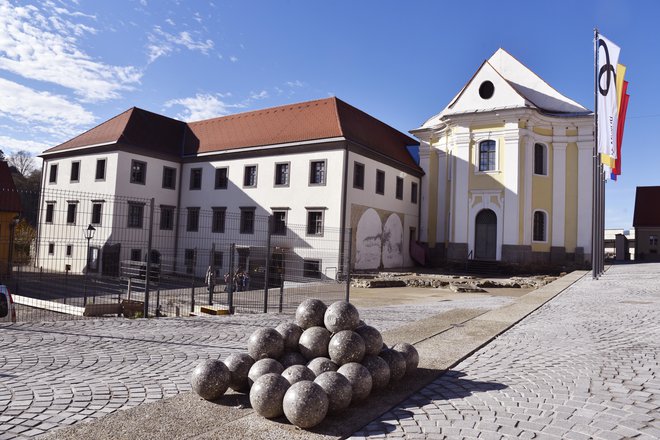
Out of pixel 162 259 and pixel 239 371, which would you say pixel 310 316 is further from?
pixel 162 259

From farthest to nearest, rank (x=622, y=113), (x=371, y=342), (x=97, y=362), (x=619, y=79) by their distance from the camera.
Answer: (x=622, y=113) < (x=619, y=79) < (x=97, y=362) < (x=371, y=342)

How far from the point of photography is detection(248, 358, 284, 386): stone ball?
5094mm

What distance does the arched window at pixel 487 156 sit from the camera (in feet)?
110

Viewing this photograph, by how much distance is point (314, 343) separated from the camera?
5.66 meters

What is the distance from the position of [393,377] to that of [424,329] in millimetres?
3850

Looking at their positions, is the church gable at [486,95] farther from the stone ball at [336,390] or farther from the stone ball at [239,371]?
the stone ball at [336,390]

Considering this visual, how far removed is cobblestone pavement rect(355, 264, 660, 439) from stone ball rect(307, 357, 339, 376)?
765 mm

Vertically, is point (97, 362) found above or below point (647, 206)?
below

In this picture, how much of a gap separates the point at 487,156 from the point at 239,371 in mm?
31248

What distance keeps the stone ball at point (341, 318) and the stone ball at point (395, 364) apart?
1.63 feet

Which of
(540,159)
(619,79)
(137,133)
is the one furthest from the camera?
(137,133)

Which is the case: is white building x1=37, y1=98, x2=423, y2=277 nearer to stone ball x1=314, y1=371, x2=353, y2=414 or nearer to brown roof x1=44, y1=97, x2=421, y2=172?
brown roof x1=44, y1=97, x2=421, y2=172

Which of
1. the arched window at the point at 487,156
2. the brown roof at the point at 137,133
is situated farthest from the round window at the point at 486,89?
the brown roof at the point at 137,133

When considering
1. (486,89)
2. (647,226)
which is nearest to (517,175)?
(486,89)
